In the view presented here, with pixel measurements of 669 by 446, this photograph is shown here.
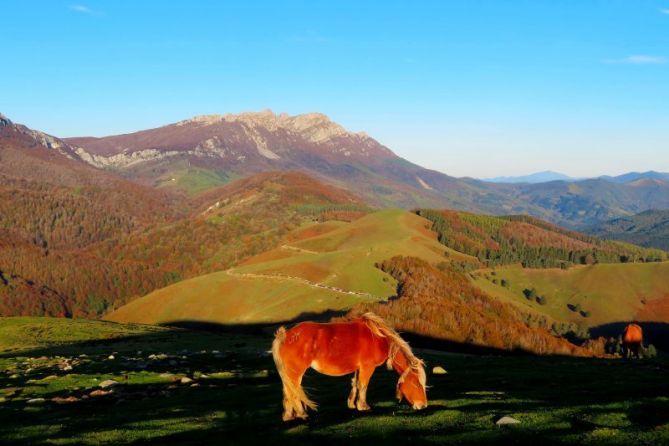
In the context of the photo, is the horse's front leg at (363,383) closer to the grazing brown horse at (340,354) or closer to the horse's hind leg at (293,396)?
the grazing brown horse at (340,354)

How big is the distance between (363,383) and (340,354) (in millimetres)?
2132

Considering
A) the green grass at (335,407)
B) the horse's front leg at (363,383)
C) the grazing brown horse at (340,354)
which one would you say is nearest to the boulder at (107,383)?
the green grass at (335,407)

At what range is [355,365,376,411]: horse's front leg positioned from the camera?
70.2ft

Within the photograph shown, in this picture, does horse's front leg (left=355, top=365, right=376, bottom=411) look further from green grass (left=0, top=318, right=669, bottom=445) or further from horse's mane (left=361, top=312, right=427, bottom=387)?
horse's mane (left=361, top=312, right=427, bottom=387)

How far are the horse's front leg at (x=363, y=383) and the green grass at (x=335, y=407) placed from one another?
0.54m

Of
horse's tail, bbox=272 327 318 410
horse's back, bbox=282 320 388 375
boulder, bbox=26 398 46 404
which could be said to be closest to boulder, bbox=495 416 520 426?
horse's back, bbox=282 320 388 375

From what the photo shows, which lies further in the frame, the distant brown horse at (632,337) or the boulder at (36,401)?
the distant brown horse at (632,337)

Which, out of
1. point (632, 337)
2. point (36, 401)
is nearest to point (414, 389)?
point (36, 401)

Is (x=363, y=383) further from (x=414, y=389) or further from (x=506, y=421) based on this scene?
(x=506, y=421)

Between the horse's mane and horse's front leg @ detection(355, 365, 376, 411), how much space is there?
860 mm

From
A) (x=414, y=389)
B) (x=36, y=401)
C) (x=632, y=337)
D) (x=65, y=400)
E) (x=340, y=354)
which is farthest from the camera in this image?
(x=632, y=337)

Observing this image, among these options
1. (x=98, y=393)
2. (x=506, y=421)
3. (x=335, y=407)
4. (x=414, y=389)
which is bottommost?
(x=98, y=393)

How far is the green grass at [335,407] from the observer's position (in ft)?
61.8

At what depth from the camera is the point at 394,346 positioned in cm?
2147
